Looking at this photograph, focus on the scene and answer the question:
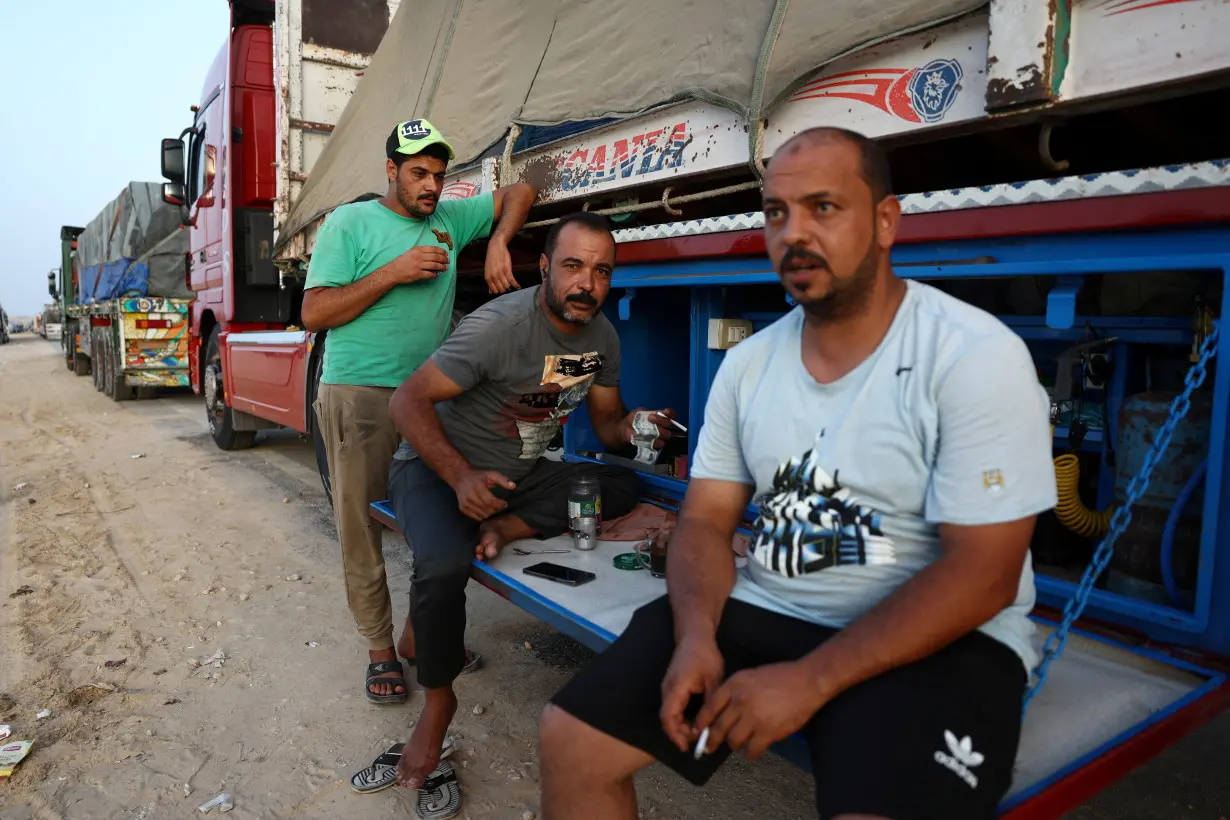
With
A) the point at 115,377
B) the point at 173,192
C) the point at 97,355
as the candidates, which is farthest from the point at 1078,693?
the point at 97,355

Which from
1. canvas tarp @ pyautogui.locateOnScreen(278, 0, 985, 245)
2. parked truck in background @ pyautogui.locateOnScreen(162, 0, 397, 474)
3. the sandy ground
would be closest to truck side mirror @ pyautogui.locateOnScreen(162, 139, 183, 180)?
parked truck in background @ pyautogui.locateOnScreen(162, 0, 397, 474)

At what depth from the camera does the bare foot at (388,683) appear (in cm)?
288

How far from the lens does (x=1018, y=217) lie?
1.98 m

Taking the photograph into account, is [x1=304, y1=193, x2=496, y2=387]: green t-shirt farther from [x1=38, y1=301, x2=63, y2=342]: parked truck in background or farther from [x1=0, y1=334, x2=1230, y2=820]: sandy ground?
[x1=38, y1=301, x2=63, y2=342]: parked truck in background

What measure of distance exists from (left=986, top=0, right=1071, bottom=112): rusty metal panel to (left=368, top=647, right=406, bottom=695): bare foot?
8.21 ft

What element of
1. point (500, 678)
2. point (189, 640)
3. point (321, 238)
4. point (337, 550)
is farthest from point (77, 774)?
point (337, 550)

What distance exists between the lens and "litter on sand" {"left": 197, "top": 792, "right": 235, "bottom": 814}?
2283 millimetres

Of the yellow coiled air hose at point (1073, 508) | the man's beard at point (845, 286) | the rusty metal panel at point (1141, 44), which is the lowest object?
the yellow coiled air hose at point (1073, 508)

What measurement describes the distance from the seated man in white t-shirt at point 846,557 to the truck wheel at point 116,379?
11.7 metres

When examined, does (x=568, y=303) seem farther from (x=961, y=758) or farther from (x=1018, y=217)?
(x=961, y=758)

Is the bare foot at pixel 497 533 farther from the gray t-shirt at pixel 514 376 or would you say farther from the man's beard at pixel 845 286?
the man's beard at pixel 845 286

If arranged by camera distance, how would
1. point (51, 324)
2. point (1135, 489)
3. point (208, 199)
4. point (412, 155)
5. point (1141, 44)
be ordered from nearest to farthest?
point (1141, 44)
point (1135, 489)
point (412, 155)
point (208, 199)
point (51, 324)

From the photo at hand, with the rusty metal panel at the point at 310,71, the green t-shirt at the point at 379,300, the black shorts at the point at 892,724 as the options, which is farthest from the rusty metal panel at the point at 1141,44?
the rusty metal panel at the point at 310,71

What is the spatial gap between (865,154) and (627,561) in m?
1.68
